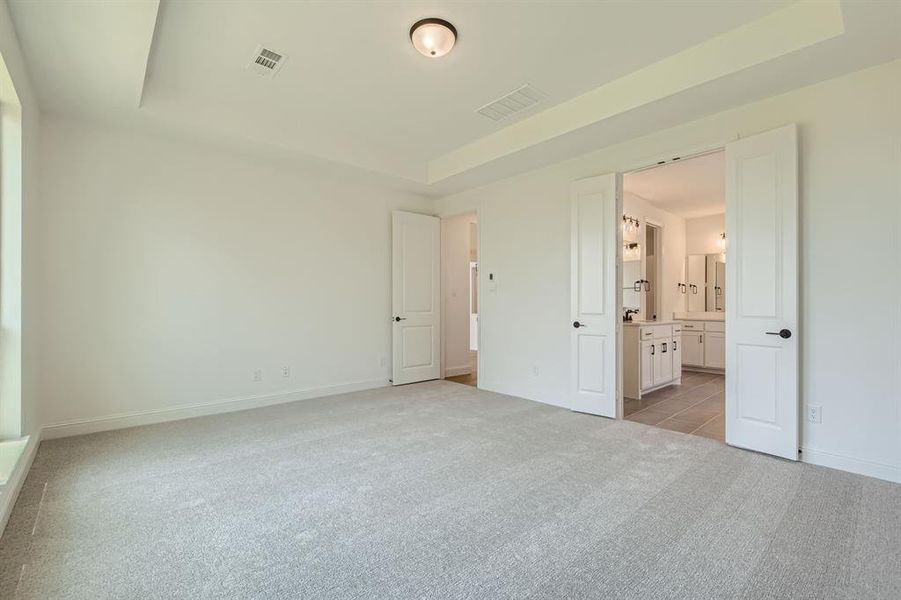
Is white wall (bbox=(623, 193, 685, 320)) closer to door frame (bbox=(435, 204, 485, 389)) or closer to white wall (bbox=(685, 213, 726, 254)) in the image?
white wall (bbox=(685, 213, 726, 254))

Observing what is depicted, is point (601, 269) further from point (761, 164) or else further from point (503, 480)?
point (503, 480)

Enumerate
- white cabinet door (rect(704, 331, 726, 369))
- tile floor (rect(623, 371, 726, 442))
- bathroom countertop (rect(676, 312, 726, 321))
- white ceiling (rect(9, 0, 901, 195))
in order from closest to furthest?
white ceiling (rect(9, 0, 901, 195)) < tile floor (rect(623, 371, 726, 442)) < white cabinet door (rect(704, 331, 726, 369)) < bathroom countertop (rect(676, 312, 726, 321))

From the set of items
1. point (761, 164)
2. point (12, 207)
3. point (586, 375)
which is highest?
point (761, 164)

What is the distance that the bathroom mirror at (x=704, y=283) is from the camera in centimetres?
752

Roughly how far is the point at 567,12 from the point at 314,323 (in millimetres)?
3985

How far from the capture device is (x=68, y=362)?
3.57 metres

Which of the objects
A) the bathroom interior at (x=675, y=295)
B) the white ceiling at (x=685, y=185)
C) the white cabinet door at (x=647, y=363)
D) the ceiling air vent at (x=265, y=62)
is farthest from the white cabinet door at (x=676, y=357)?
the ceiling air vent at (x=265, y=62)

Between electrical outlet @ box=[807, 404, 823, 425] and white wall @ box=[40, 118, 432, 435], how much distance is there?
440 cm

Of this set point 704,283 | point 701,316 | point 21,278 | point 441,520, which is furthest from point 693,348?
point 21,278

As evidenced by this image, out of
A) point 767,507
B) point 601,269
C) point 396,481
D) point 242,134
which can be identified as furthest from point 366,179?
point 767,507

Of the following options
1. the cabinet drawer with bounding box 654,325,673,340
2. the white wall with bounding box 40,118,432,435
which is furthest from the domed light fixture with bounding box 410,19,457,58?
the cabinet drawer with bounding box 654,325,673,340

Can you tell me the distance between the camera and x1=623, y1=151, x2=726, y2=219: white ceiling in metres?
4.95

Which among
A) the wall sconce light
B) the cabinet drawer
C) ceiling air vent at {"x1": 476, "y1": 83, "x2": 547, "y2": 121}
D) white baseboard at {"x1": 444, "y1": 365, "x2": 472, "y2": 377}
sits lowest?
white baseboard at {"x1": 444, "y1": 365, "x2": 472, "y2": 377}

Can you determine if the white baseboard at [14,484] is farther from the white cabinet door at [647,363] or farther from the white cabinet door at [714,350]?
the white cabinet door at [714,350]
